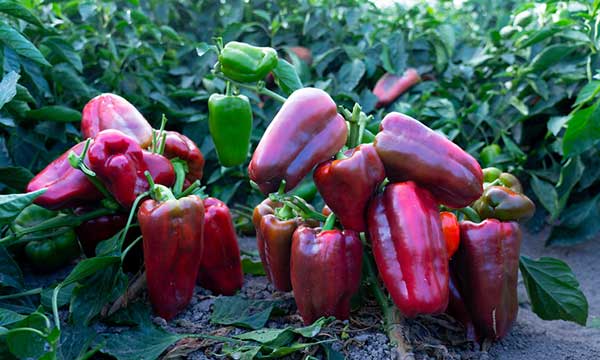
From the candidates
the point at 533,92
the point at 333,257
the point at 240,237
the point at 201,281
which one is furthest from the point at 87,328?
the point at 533,92

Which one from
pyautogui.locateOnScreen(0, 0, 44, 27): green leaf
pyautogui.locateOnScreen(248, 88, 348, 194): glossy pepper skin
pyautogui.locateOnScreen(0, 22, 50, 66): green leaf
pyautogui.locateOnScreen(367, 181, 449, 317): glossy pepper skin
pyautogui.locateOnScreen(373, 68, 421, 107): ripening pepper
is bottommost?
pyautogui.locateOnScreen(373, 68, 421, 107): ripening pepper

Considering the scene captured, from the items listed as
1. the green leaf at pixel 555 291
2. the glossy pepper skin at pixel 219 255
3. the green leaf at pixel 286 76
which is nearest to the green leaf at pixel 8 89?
the glossy pepper skin at pixel 219 255

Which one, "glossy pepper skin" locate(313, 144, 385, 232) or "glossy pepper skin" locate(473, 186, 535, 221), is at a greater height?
"glossy pepper skin" locate(313, 144, 385, 232)

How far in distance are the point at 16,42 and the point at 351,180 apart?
4.36 ft

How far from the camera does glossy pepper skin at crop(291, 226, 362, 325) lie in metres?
1.90

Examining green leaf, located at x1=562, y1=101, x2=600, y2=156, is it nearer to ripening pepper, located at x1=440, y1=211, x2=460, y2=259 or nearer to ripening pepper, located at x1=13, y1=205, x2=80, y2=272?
ripening pepper, located at x1=440, y1=211, x2=460, y2=259

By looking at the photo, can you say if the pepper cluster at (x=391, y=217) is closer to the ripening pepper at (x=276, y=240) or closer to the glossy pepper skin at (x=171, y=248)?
the ripening pepper at (x=276, y=240)

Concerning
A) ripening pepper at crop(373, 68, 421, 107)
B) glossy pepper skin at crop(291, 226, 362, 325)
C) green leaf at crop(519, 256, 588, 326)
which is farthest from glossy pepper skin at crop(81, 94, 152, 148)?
ripening pepper at crop(373, 68, 421, 107)

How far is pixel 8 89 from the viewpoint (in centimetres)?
208

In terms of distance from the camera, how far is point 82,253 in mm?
2605

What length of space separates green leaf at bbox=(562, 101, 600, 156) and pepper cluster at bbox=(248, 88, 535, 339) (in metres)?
0.78

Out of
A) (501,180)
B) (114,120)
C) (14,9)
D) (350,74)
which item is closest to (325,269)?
(501,180)

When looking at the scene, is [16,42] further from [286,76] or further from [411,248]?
[411,248]

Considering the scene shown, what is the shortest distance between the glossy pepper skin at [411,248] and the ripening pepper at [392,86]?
185cm
